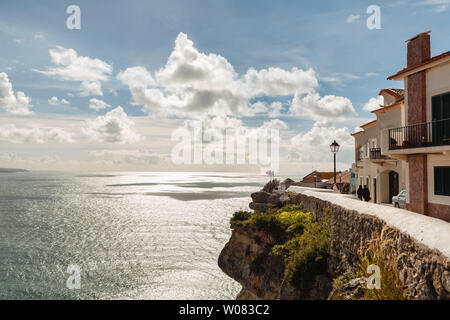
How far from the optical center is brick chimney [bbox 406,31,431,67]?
50.6 ft

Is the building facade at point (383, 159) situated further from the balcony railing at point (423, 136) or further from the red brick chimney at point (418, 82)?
the red brick chimney at point (418, 82)

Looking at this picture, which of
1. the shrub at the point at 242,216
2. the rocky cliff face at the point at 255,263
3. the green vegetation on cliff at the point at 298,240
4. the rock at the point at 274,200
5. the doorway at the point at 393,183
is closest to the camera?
the green vegetation on cliff at the point at 298,240

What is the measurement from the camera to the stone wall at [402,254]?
533 centimetres

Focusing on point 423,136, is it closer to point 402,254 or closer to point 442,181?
point 442,181

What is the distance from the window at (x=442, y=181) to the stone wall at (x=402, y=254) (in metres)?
6.41

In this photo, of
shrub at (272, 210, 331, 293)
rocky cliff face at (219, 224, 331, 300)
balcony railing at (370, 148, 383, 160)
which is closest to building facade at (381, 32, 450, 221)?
shrub at (272, 210, 331, 293)

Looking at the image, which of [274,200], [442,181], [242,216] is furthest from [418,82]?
[274,200]

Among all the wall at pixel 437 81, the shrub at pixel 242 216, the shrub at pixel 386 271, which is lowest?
the shrub at pixel 242 216

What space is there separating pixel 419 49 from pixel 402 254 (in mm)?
14208

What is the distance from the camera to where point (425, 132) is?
48.4ft

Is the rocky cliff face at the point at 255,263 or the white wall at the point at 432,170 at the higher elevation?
the white wall at the point at 432,170

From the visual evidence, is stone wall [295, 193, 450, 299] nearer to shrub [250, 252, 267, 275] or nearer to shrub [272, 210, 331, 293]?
shrub [272, 210, 331, 293]

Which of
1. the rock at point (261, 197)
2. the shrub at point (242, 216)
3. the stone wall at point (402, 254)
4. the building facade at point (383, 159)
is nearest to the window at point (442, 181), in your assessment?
the stone wall at point (402, 254)

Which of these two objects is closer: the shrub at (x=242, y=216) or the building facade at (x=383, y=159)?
the building facade at (x=383, y=159)
